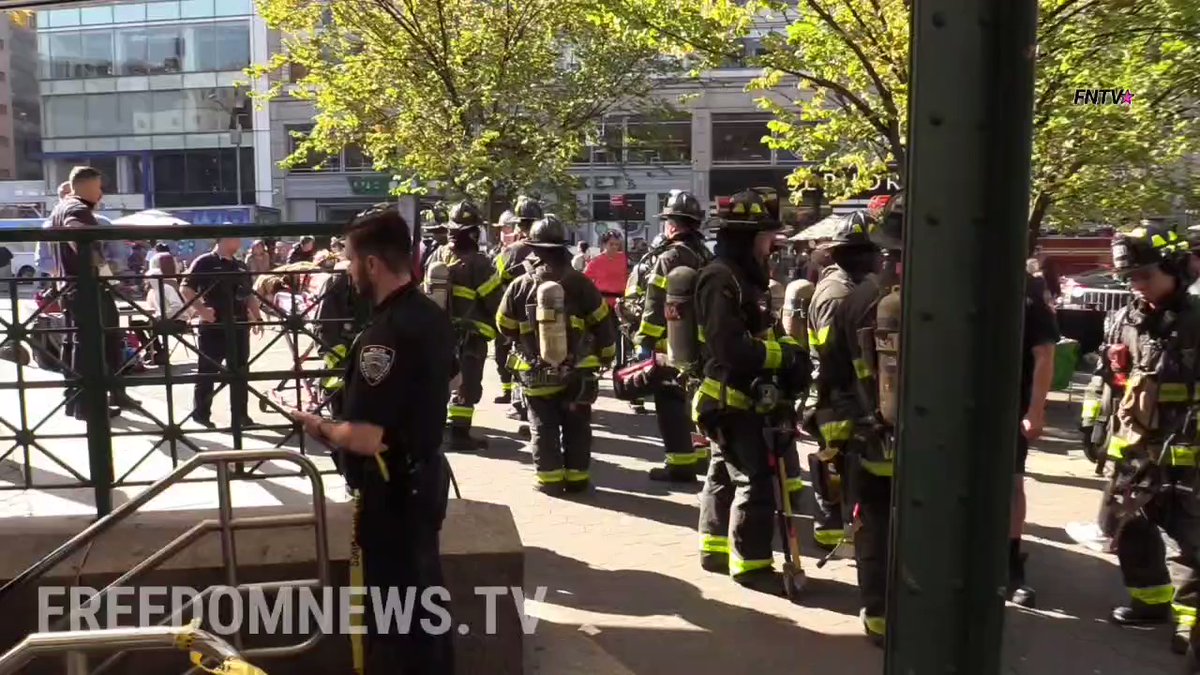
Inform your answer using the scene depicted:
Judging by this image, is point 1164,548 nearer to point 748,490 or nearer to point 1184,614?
point 1184,614

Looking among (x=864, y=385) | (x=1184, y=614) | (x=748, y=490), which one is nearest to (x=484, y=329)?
(x=748, y=490)

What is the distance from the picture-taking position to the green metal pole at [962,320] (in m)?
1.66

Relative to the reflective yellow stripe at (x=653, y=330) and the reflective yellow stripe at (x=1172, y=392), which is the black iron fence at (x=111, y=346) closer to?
the reflective yellow stripe at (x=653, y=330)

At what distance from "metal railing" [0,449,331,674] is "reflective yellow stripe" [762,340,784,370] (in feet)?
8.29

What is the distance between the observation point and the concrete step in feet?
14.3

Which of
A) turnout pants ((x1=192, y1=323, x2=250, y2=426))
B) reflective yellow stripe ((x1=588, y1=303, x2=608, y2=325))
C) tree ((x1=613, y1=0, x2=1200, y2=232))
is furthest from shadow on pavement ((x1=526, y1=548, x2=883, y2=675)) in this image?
tree ((x1=613, y1=0, x2=1200, y2=232))

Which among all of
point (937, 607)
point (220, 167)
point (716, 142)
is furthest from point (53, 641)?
point (220, 167)

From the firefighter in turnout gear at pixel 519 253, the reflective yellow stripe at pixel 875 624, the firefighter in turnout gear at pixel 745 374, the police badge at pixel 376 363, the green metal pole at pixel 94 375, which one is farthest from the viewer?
the firefighter in turnout gear at pixel 519 253

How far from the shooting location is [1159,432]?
15.8 ft

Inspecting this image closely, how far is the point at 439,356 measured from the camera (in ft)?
11.7

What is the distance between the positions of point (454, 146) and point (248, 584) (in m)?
12.3

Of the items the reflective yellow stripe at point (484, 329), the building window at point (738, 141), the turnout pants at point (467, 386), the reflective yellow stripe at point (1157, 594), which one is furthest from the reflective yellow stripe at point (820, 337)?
the building window at point (738, 141)

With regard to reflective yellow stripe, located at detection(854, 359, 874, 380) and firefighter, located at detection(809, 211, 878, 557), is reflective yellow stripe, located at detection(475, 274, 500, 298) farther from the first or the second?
reflective yellow stripe, located at detection(854, 359, 874, 380)

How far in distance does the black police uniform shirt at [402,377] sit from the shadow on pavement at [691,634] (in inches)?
68.4
